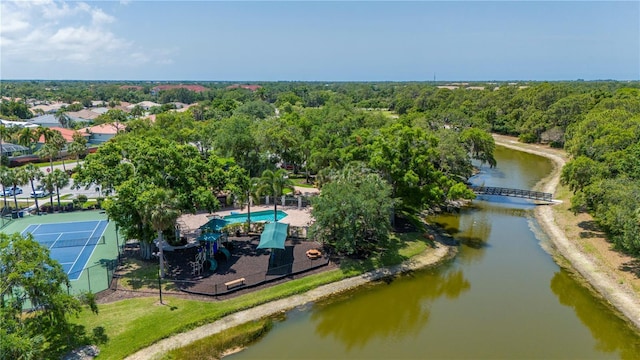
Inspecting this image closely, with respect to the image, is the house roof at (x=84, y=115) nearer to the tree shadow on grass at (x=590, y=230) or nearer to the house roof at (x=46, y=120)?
the house roof at (x=46, y=120)

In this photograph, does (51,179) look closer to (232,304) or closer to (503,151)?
(232,304)

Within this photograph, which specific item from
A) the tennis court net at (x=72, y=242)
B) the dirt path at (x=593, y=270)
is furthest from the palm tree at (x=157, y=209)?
the dirt path at (x=593, y=270)

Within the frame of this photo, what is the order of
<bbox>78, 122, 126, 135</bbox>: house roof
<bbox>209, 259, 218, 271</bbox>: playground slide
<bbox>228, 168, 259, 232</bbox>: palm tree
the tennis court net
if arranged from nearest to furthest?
<bbox>209, 259, 218, 271</bbox>: playground slide < <bbox>228, 168, 259, 232</bbox>: palm tree < the tennis court net < <bbox>78, 122, 126, 135</bbox>: house roof


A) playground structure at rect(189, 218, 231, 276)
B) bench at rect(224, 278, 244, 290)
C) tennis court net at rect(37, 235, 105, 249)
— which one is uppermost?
playground structure at rect(189, 218, 231, 276)

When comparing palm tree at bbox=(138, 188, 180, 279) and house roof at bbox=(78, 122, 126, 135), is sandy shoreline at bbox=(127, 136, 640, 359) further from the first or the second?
house roof at bbox=(78, 122, 126, 135)

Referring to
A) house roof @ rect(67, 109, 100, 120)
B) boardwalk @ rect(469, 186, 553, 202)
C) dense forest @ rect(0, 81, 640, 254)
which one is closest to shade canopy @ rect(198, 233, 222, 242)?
dense forest @ rect(0, 81, 640, 254)

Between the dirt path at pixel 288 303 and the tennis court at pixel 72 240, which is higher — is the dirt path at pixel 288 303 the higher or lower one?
the lower one
